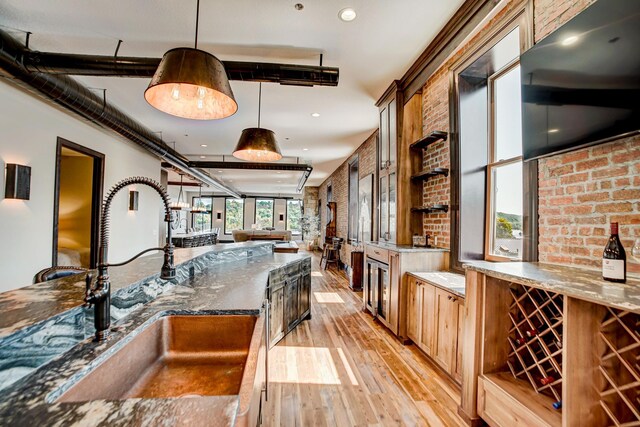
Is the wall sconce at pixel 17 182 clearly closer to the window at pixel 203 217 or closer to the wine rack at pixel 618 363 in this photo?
the wine rack at pixel 618 363

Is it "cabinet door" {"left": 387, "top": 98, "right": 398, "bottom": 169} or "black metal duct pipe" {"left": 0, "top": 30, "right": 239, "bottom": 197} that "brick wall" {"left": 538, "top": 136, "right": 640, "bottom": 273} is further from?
"black metal duct pipe" {"left": 0, "top": 30, "right": 239, "bottom": 197}

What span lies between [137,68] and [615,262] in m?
3.70

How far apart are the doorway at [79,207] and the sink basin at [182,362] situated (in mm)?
4254

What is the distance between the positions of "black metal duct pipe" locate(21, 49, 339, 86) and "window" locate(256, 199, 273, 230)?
47.0 feet

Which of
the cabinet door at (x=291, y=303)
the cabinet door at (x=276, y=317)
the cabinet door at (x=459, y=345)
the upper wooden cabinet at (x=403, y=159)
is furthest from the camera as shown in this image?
the upper wooden cabinet at (x=403, y=159)

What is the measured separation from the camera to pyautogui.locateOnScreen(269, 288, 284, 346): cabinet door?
9.44 feet

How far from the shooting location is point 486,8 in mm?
2186

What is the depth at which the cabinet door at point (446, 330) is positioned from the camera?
2.36 meters

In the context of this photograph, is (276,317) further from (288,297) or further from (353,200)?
(353,200)

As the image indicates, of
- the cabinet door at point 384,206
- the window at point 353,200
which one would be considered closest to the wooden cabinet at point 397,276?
the cabinet door at point 384,206

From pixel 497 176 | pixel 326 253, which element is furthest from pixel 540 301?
pixel 326 253

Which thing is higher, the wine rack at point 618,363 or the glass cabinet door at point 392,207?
the glass cabinet door at point 392,207

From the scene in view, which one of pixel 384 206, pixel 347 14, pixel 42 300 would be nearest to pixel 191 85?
pixel 42 300

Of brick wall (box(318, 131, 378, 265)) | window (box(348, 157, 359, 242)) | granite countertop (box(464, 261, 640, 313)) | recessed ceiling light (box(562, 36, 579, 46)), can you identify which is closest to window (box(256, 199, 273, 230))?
brick wall (box(318, 131, 378, 265))
